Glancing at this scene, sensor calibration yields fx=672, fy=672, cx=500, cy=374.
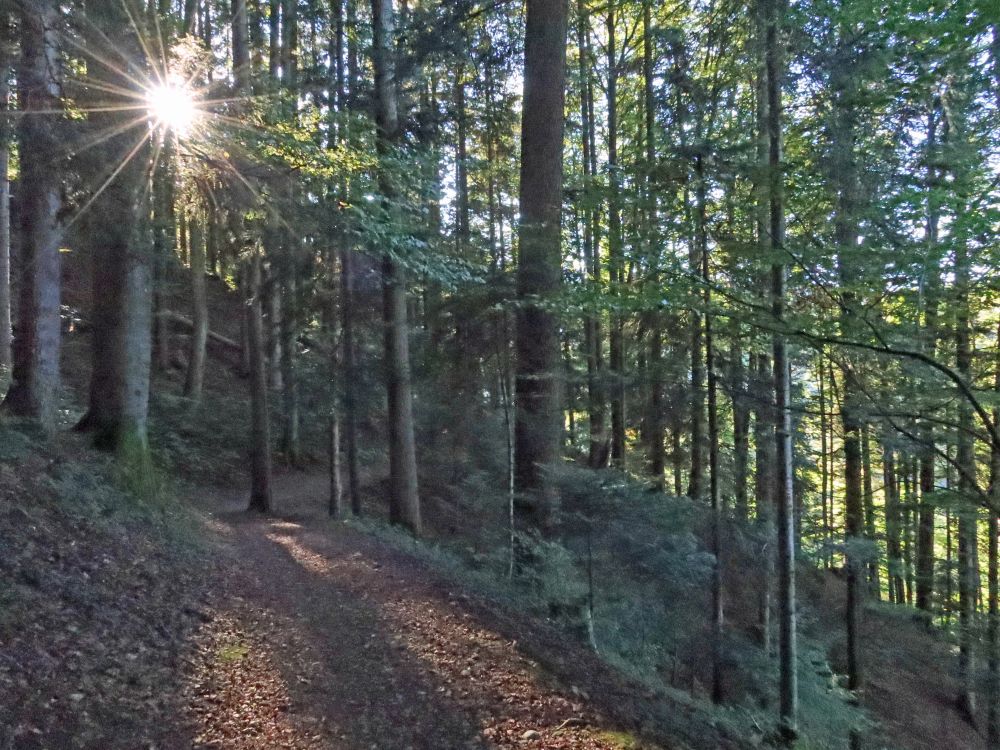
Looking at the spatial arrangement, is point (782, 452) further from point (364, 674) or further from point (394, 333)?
point (394, 333)

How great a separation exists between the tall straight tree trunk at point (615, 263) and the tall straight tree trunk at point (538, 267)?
941mm

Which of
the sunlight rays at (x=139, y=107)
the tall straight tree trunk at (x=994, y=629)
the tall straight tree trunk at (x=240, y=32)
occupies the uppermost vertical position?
the tall straight tree trunk at (x=240, y=32)

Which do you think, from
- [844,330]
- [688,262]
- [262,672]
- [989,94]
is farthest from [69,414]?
[989,94]

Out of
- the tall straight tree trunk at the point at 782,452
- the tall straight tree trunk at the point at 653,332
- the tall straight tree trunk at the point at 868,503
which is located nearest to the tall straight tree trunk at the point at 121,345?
the tall straight tree trunk at the point at 653,332

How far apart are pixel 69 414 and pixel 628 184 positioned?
524 inches

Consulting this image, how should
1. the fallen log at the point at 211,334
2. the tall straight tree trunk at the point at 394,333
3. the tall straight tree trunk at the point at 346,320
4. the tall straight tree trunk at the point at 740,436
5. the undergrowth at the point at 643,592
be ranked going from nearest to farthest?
the undergrowth at the point at 643,592
the tall straight tree trunk at the point at 740,436
the tall straight tree trunk at the point at 394,333
the tall straight tree trunk at the point at 346,320
the fallen log at the point at 211,334

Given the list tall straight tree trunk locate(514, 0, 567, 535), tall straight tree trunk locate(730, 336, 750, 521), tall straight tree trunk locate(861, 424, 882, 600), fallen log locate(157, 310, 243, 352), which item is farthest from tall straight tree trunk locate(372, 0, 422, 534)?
fallen log locate(157, 310, 243, 352)

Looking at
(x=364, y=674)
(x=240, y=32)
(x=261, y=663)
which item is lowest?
(x=364, y=674)

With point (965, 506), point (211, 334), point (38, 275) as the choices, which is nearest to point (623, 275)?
point (965, 506)

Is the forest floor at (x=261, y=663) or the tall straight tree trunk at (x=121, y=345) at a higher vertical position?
the tall straight tree trunk at (x=121, y=345)

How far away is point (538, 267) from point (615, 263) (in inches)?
70.5

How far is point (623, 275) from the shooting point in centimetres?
861

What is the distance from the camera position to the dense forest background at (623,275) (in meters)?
5.87

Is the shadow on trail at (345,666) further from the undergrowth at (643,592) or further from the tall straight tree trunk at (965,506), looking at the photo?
the tall straight tree trunk at (965,506)
